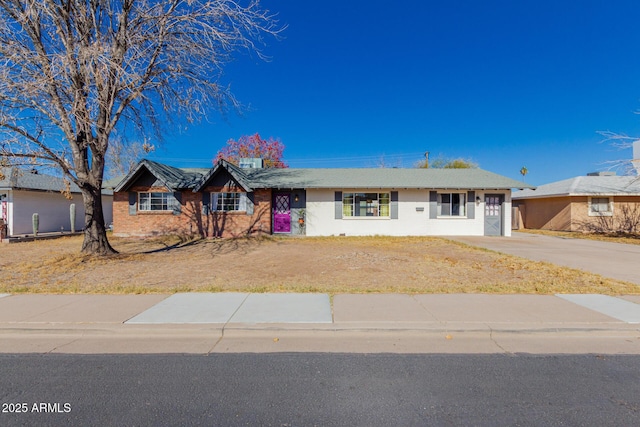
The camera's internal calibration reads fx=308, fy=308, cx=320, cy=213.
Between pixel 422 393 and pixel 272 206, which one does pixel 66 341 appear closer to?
pixel 422 393

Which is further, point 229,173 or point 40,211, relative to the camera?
point 40,211

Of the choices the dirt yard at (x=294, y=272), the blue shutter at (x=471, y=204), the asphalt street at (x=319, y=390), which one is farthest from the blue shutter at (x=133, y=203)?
the blue shutter at (x=471, y=204)

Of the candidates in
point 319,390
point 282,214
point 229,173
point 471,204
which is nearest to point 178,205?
point 229,173

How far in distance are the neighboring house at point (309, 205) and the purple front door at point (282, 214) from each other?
0.18 feet

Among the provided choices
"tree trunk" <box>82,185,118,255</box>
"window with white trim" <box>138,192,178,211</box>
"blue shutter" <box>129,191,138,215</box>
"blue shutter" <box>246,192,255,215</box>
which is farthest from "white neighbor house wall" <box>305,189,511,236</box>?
"tree trunk" <box>82,185,118,255</box>

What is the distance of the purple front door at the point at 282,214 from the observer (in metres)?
17.2

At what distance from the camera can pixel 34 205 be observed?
18031 mm

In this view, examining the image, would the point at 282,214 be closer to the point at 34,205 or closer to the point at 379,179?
the point at 379,179

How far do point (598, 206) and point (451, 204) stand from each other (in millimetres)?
11827

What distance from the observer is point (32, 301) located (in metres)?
5.54

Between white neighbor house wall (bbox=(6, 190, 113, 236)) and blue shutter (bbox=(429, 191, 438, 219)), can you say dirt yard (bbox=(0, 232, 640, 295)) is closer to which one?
blue shutter (bbox=(429, 191, 438, 219))

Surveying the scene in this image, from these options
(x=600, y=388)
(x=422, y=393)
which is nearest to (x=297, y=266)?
(x=422, y=393)

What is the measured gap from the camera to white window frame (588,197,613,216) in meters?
20.7

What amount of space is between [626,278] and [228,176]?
15768mm
